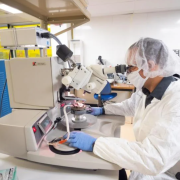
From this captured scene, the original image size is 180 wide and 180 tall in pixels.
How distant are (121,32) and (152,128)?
325cm

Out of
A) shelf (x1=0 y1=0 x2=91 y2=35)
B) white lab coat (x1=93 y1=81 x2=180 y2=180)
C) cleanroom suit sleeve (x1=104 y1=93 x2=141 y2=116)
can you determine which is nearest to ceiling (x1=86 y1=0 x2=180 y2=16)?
shelf (x1=0 y1=0 x2=91 y2=35)

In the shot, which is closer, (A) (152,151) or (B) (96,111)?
(A) (152,151)

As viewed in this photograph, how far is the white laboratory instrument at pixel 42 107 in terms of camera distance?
2.33ft

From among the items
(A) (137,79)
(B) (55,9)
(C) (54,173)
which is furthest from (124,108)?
(B) (55,9)

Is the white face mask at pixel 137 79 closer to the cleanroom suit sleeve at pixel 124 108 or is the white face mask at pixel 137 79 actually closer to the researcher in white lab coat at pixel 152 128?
the researcher in white lab coat at pixel 152 128

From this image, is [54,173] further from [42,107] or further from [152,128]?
[152,128]

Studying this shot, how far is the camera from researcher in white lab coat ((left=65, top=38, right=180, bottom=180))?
634 mm

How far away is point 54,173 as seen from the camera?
705 mm

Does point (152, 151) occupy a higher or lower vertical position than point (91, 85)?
lower

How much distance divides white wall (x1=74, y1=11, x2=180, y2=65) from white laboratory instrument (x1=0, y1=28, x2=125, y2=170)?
2.84 meters

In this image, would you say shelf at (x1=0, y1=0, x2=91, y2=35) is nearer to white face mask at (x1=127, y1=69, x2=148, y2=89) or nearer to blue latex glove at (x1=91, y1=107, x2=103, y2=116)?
white face mask at (x1=127, y1=69, x2=148, y2=89)

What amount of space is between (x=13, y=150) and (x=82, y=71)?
22.8 inches

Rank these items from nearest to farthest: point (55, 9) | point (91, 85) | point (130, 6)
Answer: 1. point (91, 85)
2. point (55, 9)
3. point (130, 6)

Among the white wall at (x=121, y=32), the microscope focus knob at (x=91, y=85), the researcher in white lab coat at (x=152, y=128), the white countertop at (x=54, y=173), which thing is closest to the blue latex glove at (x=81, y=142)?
the researcher in white lab coat at (x=152, y=128)
